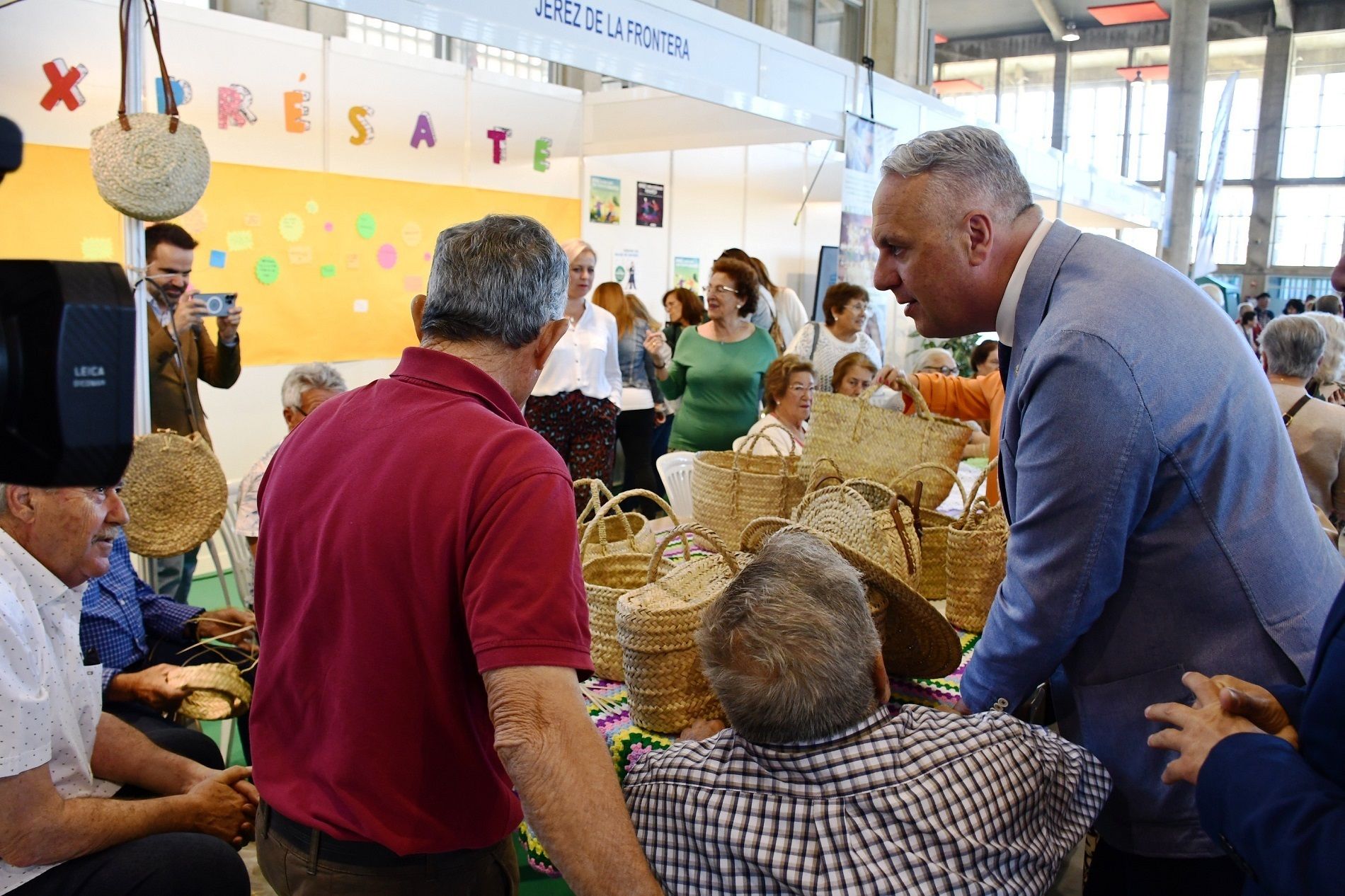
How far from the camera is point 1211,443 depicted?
134cm

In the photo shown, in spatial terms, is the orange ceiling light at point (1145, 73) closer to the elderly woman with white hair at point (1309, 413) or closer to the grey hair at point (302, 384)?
the elderly woman with white hair at point (1309, 413)

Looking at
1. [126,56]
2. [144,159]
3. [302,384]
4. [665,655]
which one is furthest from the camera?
[302,384]

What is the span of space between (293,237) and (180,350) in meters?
2.32

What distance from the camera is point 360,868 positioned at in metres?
1.27

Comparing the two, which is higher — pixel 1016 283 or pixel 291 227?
pixel 291 227

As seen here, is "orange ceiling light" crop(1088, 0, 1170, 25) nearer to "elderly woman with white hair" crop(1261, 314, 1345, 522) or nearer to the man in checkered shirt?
"elderly woman with white hair" crop(1261, 314, 1345, 522)

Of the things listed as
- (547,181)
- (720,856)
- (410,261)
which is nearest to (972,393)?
(720,856)

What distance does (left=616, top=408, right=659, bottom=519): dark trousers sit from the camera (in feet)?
18.5

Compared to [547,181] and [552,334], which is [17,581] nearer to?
[552,334]

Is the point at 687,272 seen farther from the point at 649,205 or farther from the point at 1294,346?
the point at 1294,346

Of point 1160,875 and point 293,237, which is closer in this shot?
point 1160,875

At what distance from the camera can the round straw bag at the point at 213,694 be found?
250 cm

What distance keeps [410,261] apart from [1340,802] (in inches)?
252

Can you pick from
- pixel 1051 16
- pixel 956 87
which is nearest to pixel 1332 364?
pixel 1051 16
